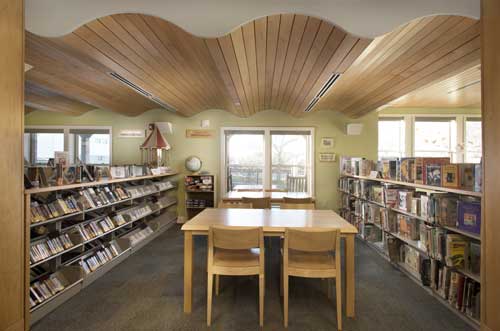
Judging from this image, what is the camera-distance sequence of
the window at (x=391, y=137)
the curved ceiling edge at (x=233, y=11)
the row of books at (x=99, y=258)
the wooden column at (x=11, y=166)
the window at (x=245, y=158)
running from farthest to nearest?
1. the window at (x=391, y=137)
2. the window at (x=245, y=158)
3. the row of books at (x=99, y=258)
4. the curved ceiling edge at (x=233, y=11)
5. the wooden column at (x=11, y=166)

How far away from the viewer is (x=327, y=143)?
21.4ft

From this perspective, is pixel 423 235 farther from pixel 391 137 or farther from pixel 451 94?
pixel 391 137

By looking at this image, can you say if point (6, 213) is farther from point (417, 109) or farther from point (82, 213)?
point (417, 109)

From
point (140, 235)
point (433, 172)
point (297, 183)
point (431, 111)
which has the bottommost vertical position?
point (140, 235)

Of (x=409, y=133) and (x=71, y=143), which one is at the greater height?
(x=409, y=133)

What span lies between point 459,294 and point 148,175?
473 centimetres

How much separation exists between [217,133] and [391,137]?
4447mm

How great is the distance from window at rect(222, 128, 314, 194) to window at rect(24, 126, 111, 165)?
3037mm

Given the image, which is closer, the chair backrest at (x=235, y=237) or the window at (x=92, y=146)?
the chair backrest at (x=235, y=237)

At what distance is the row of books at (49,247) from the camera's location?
8.05 ft

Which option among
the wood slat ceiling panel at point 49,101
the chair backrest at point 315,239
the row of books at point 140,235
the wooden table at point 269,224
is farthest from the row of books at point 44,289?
the wood slat ceiling panel at point 49,101

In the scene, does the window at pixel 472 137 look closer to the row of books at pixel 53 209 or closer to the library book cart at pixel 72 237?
the library book cart at pixel 72 237

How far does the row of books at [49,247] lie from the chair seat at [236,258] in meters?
1.62

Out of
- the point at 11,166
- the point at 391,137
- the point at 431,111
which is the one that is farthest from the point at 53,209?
the point at 431,111
